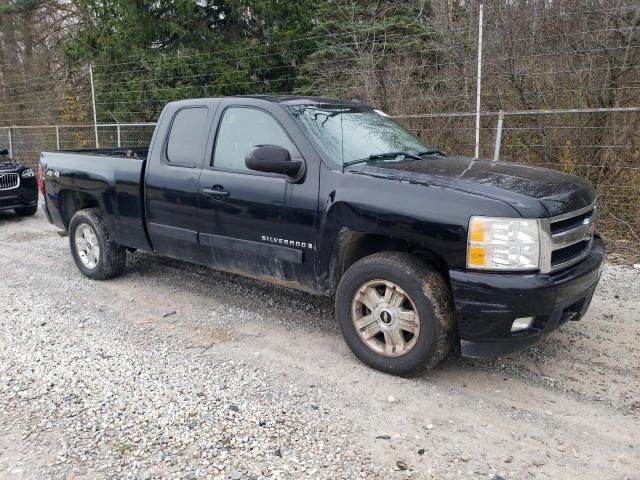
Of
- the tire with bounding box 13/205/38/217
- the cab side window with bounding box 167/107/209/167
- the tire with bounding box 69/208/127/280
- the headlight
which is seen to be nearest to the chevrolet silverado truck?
the tire with bounding box 13/205/38/217

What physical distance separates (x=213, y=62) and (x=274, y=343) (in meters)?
10.5

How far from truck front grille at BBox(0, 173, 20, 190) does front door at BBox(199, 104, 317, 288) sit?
6.37m

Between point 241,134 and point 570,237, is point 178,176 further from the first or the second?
point 570,237

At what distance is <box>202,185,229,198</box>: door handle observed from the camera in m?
4.47

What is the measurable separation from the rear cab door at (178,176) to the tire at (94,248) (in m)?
0.85

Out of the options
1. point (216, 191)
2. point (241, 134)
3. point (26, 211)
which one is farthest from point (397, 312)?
point (26, 211)

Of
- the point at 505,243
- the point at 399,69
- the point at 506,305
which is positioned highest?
the point at 399,69

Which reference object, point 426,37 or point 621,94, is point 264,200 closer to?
point 621,94

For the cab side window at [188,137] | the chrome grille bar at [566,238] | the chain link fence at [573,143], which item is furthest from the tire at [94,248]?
the chain link fence at [573,143]

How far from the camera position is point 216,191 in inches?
178

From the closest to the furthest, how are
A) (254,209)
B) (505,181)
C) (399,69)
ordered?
(505,181) < (254,209) < (399,69)

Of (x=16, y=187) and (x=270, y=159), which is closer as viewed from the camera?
(x=270, y=159)

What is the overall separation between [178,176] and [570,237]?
10.6 feet

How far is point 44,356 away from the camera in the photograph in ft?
13.3
